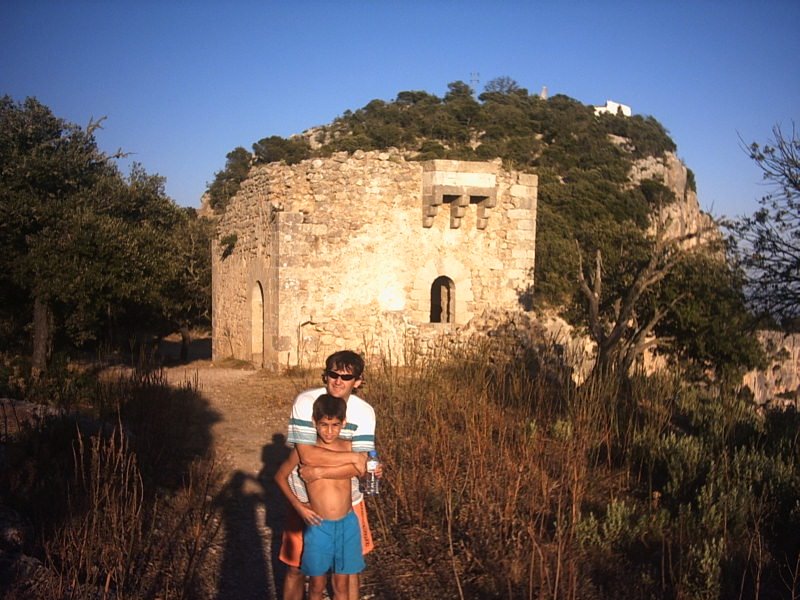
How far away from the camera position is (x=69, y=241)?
9133mm

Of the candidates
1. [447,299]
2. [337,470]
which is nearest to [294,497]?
[337,470]

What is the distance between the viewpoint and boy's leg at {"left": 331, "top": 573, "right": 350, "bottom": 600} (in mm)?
2787

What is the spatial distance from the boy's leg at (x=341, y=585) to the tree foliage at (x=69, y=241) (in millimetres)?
7139

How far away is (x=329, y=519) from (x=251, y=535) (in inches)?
76.6

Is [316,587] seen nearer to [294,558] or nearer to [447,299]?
[294,558]

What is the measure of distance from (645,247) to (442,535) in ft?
37.2

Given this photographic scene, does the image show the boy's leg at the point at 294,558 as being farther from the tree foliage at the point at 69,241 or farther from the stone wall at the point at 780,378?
the stone wall at the point at 780,378

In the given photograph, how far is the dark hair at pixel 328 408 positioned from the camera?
2.72 meters

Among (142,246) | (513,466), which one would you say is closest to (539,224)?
(142,246)

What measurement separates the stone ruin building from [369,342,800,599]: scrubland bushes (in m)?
5.12

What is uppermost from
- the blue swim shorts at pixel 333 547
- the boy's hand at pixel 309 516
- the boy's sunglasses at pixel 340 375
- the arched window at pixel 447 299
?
the arched window at pixel 447 299

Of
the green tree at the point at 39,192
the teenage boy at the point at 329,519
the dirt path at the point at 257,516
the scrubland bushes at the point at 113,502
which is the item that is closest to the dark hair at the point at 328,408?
the teenage boy at the point at 329,519

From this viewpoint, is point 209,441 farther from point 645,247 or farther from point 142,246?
point 645,247

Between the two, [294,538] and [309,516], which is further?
[294,538]
